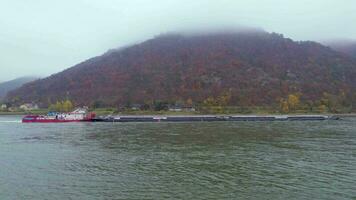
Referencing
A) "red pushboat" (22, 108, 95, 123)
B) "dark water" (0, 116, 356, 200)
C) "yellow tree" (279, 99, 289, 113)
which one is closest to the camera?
"dark water" (0, 116, 356, 200)

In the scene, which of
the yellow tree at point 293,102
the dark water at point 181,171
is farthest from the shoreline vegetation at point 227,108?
the dark water at point 181,171

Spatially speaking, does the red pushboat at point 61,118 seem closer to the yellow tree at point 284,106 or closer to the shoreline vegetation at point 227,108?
the shoreline vegetation at point 227,108

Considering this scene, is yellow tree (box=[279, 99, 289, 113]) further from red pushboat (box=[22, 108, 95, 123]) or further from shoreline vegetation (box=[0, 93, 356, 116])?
red pushboat (box=[22, 108, 95, 123])

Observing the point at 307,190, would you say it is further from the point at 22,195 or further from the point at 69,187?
the point at 22,195

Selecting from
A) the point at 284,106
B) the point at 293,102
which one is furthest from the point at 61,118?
the point at 293,102

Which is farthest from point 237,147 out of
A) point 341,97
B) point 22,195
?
point 341,97

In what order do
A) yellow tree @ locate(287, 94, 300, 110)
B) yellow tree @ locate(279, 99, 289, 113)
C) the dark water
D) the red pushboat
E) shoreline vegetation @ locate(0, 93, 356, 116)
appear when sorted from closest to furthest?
the dark water < the red pushboat < shoreline vegetation @ locate(0, 93, 356, 116) < yellow tree @ locate(279, 99, 289, 113) < yellow tree @ locate(287, 94, 300, 110)

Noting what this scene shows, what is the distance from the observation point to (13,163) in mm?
43250

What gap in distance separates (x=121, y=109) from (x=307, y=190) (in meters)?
149

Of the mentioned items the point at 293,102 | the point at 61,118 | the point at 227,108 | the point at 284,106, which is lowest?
the point at 61,118

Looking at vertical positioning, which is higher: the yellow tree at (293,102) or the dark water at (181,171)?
the yellow tree at (293,102)

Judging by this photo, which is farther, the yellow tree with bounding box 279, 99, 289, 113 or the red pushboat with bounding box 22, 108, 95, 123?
the yellow tree with bounding box 279, 99, 289, 113

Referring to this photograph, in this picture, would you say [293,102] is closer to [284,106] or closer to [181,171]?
[284,106]

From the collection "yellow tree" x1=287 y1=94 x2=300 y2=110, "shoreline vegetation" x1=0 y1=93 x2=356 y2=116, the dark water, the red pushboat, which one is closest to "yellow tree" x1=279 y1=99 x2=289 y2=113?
"shoreline vegetation" x1=0 y1=93 x2=356 y2=116
